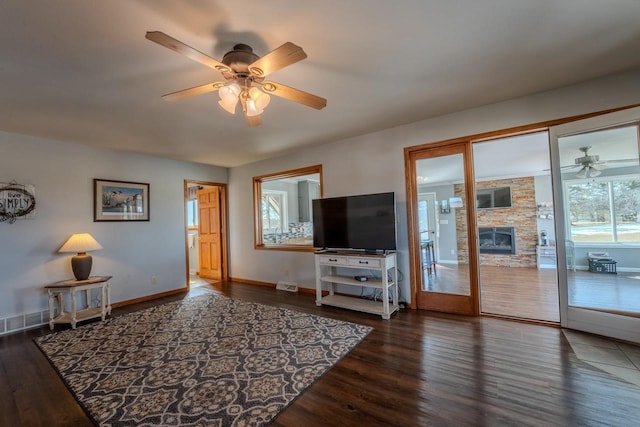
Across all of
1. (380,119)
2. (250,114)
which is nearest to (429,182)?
(380,119)

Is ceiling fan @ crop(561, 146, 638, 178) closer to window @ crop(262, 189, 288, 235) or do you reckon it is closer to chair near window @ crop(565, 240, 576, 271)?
chair near window @ crop(565, 240, 576, 271)

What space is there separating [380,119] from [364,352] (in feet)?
8.83

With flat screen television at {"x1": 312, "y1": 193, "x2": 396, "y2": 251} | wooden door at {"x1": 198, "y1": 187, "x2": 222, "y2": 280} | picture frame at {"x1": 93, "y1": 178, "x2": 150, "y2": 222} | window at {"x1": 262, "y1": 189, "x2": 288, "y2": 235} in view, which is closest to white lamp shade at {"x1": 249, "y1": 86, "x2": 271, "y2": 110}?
flat screen television at {"x1": 312, "y1": 193, "x2": 396, "y2": 251}

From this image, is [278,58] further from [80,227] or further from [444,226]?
[80,227]

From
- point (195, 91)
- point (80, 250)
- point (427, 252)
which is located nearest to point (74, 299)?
point (80, 250)

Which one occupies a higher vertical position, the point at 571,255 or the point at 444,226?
the point at 444,226

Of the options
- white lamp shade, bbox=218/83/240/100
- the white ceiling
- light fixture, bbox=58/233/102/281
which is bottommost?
light fixture, bbox=58/233/102/281

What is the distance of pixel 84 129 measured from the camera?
329cm

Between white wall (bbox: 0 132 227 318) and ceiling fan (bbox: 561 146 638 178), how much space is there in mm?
5807

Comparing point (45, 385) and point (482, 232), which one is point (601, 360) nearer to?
point (45, 385)

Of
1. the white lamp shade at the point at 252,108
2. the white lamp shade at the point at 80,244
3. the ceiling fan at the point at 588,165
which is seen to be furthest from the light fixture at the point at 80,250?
the ceiling fan at the point at 588,165

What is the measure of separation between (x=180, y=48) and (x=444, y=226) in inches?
146

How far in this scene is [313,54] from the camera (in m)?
2.00

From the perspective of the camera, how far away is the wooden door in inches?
234
